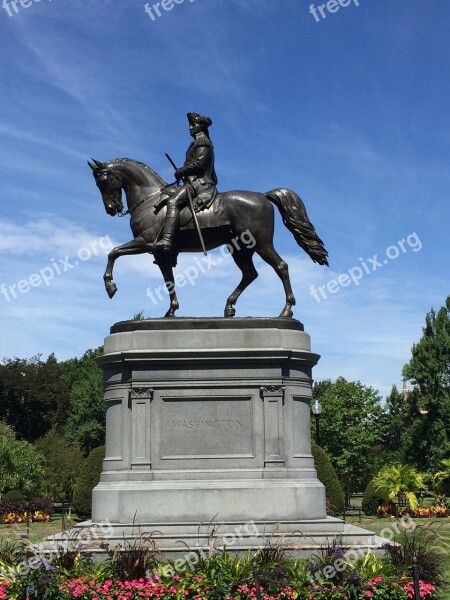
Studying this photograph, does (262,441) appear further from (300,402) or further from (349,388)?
(349,388)

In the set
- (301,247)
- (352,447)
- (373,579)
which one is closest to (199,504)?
(373,579)

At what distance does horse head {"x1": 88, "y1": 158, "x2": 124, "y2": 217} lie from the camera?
1596cm

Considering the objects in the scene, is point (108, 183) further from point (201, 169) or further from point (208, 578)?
point (208, 578)

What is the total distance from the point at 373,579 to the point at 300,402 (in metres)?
4.31

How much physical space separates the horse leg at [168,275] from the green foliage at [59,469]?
2968cm

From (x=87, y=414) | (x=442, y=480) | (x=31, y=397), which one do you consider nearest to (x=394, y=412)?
(x=87, y=414)

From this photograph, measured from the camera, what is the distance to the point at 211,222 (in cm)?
1545

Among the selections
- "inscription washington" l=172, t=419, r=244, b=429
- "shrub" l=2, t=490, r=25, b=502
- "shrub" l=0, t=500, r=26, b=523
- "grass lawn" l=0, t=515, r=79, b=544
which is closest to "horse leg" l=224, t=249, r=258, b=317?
"inscription washington" l=172, t=419, r=244, b=429

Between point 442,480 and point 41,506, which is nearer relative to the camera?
point 41,506

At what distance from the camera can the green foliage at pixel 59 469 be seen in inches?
1747

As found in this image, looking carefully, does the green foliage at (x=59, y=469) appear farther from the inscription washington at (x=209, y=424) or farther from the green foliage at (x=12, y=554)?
the green foliage at (x=12, y=554)

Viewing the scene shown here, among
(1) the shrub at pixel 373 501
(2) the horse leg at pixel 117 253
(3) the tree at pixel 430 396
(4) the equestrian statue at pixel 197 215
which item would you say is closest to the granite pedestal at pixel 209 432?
(2) the horse leg at pixel 117 253

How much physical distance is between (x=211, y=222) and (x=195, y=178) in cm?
101

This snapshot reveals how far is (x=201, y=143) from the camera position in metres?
15.8
